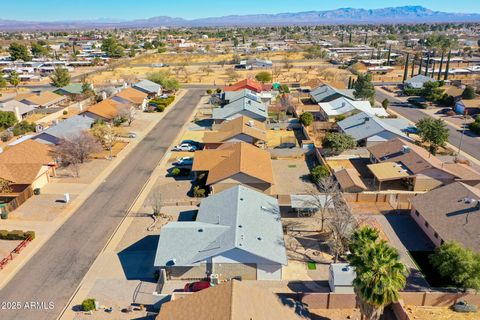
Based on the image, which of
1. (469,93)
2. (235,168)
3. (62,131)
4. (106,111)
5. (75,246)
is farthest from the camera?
(469,93)

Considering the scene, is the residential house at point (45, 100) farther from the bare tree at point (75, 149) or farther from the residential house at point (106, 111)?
the bare tree at point (75, 149)

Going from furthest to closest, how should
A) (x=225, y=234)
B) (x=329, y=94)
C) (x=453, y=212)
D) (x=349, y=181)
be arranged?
(x=329, y=94) → (x=349, y=181) → (x=453, y=212) → (x=225, y=234)

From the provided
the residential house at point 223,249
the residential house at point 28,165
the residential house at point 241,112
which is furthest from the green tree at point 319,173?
the residential house at point 28,165

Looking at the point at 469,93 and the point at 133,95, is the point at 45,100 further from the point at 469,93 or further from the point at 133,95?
the point at 469,93

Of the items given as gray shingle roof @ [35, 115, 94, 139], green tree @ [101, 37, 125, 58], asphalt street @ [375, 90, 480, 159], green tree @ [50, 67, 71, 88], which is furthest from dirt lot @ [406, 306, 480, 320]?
green tree @ [101, 37, 125, 58]

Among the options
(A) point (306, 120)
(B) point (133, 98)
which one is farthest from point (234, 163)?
(B) point (133, 98)

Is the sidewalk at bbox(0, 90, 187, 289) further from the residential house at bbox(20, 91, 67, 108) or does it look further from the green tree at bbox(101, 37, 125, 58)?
the green tree at bbox(101, 37, 125, 58)
